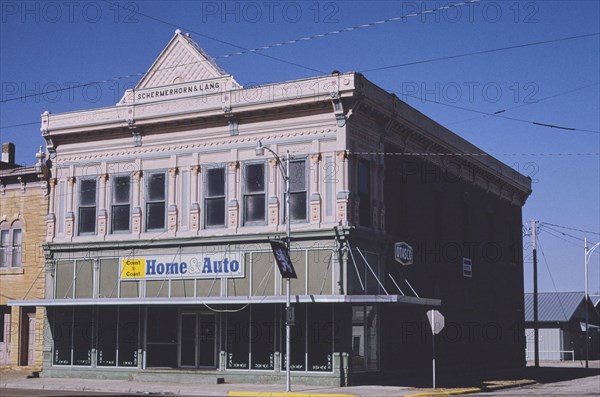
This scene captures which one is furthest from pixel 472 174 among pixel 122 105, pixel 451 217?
pixel 122 105

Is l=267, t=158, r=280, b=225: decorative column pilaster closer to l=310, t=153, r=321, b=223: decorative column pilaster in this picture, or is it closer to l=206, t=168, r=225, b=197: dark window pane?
l=310, t=153, r=321, b=223: decorative column pilaster

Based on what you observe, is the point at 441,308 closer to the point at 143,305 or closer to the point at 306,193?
the point at 306,193

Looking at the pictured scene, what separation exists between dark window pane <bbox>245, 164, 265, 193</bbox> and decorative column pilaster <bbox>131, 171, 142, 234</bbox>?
4.92m

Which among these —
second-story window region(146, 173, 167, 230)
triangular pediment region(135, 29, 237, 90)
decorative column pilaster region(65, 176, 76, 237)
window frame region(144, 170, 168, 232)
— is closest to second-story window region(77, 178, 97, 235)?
decorative column pilaster region(65, 176, 76, 237)

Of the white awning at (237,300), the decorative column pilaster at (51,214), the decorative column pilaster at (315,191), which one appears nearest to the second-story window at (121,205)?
the decorative column pilaster at (51,214)

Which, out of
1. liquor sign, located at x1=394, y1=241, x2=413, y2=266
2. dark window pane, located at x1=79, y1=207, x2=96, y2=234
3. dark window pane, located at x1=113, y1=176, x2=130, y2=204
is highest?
dark window pane, located at x1=113, y1=176, x2=130, y2=204

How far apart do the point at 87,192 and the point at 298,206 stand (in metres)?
9.94

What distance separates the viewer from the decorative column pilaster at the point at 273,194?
109 ft

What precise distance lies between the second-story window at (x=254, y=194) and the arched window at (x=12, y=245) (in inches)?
467

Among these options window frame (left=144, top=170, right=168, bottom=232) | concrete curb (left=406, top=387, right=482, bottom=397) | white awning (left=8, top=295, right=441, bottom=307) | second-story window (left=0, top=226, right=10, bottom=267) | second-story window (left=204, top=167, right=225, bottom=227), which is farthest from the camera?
second-story window (left=0, top=226, right=10, bottom=267)

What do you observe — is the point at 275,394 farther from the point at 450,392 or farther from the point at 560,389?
the point at 560,389

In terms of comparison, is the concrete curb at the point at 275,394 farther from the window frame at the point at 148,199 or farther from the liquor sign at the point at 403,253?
the window frame at the point at 148,199

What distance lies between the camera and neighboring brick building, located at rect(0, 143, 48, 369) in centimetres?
3878

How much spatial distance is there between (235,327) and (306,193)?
5.82m
